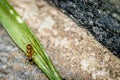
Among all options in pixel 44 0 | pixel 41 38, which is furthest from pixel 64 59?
pixel 44 0

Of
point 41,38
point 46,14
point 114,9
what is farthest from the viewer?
point 46,14

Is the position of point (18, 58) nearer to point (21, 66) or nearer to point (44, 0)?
point (21, 66)

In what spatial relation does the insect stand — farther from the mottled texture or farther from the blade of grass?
the mottled texture

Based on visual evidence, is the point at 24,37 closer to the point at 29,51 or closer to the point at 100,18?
the point at 29,51

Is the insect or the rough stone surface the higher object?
the insect

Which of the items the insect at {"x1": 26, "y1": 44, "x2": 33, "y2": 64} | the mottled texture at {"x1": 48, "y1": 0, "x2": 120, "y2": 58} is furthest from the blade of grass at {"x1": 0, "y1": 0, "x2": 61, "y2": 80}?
the mottled texture at {"x1": 48, "y1": 0, "x2": 120, "y2": 58}

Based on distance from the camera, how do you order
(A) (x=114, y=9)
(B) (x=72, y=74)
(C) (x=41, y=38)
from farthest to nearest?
(C) (x=41, y=38)
(B) (x=72, y=74)
(A) (x=114, y=9)

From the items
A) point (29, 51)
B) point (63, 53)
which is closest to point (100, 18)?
point (63, 53)
